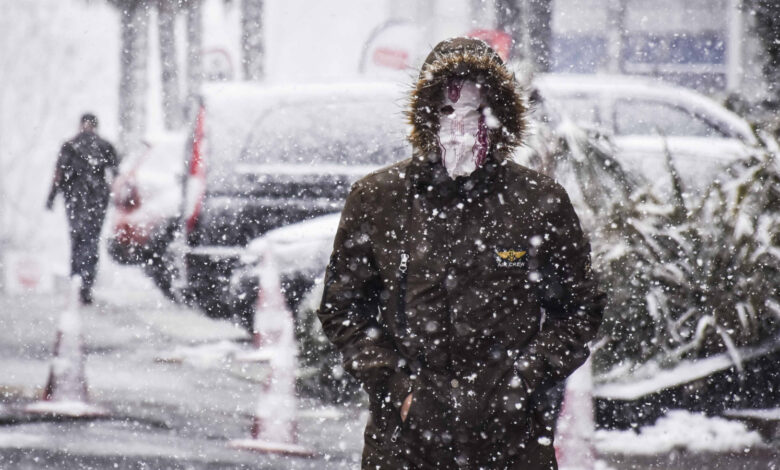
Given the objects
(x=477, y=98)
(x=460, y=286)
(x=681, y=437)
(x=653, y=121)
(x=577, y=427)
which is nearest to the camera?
(x=460, y=286)

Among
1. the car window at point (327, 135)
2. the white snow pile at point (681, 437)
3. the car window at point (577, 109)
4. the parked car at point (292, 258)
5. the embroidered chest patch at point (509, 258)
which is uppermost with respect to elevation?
the car window at point (577, 109)

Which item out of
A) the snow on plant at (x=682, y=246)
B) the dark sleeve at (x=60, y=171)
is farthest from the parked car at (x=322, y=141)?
the dark sleeve at (x=60, y=171)

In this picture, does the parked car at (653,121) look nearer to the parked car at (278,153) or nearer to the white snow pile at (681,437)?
the parked car at (278,153)

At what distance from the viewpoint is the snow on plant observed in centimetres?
496

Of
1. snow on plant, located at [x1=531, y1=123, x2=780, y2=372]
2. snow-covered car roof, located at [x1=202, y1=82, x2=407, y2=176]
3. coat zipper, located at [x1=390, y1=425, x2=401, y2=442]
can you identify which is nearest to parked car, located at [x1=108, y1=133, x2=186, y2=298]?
snow-covered car roof, located at [x1=202, y1=82, x2=407, y2=176]

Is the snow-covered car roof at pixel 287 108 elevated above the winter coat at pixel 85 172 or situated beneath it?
elevated above

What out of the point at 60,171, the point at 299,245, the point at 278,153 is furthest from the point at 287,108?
the point at 60,171

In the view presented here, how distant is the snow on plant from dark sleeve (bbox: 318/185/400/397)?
2635mm

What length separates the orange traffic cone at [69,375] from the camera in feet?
17.4

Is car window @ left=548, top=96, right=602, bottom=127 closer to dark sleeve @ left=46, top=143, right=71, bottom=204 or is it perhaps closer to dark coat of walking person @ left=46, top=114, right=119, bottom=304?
dark coat of walking person @ left=46, top=114, right=119, bottom=304

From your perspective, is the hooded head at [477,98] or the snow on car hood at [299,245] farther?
the snow on car hood at [299,245]

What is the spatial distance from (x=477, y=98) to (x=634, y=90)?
2.86 metres

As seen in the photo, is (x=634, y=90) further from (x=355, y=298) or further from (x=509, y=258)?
(x=355, y=298)

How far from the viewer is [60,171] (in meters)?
5.49
